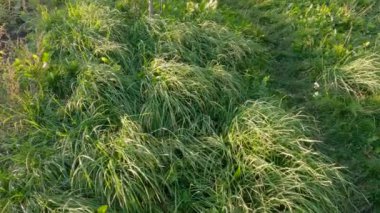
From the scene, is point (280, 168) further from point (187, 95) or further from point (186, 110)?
point (187, 95)

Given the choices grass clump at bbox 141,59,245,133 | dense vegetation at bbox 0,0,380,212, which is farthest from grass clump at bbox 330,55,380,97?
grass clump at bbox 141,59,245,133

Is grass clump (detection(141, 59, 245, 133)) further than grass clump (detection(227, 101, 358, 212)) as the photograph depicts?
Yes

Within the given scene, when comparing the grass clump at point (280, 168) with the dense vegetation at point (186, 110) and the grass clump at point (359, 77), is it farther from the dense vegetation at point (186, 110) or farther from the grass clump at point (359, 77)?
the grass clump at point (359, 77)

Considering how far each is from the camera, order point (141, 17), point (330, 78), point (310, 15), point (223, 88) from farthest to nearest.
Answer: point (310, 15) < point (141, 17) < point (330, 78) < point (223, 88)

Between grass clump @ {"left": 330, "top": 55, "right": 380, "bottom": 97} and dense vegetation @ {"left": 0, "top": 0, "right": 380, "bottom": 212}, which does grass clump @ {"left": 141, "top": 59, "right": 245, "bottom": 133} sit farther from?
grass clump @ {"left": 330, "top": 55, "right": 380, "bottom": 97}

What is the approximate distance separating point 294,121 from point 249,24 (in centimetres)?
209

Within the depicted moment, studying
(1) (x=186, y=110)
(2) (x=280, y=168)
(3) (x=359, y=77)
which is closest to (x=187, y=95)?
(1) (x=186, y=110)

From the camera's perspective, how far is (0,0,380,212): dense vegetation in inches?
130

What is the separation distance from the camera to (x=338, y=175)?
3.47 m

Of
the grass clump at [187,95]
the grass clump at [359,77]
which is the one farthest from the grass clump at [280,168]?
the grass clump at [359,77]

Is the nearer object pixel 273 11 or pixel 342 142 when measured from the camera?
pixel 342 142

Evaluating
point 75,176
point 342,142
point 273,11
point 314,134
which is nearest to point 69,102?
point 75,176

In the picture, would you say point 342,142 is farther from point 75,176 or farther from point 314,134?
point 75,176

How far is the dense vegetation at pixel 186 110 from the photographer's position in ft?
10.8
